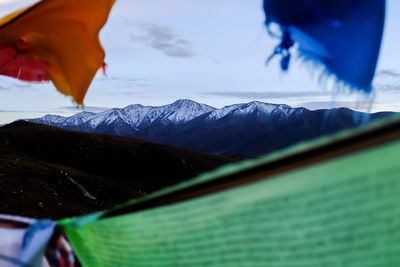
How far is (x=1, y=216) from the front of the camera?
78.8 inches

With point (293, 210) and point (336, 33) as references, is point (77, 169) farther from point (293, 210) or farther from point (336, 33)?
point (293, 210)

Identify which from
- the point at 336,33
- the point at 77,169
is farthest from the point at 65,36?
the point at 77,169

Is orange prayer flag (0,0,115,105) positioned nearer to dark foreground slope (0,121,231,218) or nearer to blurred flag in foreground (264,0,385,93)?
blurred flag in foreground (264,0,385,93)

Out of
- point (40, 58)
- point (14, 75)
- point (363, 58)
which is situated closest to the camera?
point (363, 58)

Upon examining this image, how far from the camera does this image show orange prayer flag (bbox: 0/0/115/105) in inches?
148

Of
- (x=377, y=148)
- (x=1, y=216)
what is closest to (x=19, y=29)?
(x=1, y=216)

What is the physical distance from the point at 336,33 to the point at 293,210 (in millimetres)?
2179

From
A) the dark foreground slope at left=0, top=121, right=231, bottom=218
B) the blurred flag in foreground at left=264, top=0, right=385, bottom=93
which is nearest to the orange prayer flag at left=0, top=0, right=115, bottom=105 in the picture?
the blurred flag in foreground at left=264, top=0, right=385, bottom=93

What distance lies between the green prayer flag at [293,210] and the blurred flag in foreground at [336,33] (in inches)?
75.5

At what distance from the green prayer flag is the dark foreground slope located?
22.2 metres

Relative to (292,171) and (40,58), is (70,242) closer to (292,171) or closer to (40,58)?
(292,171)

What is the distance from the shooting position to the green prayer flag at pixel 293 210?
1176 mm

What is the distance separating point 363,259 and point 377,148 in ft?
1.18

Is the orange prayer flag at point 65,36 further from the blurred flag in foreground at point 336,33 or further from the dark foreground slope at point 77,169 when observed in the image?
the dark foreground slope at point 77,169
